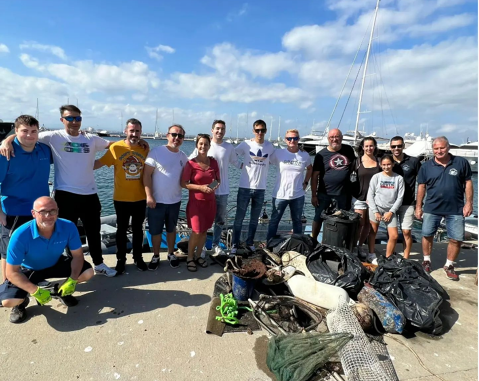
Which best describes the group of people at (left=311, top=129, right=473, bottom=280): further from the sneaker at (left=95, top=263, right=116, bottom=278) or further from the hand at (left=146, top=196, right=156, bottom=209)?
the sneaker at (left=95, top=263, right=116, bottom=278)

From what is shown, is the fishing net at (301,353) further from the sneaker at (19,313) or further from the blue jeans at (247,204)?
the sneaker at (19,313)

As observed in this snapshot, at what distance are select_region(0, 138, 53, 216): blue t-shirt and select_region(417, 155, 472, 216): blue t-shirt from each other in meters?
4.98

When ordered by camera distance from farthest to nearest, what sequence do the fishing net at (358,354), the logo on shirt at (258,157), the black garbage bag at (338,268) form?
the logo on shirt at (258,157), the black garbage bag at (338,268), the fishing net at (358,354)

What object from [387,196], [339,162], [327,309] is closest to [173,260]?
[327,309]

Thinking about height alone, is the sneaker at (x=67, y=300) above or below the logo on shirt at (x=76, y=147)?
below

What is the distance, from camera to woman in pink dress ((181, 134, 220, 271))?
3.57 m

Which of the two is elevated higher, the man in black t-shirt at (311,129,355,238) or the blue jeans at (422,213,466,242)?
the man in black t-shirt at (311,129,355,238)

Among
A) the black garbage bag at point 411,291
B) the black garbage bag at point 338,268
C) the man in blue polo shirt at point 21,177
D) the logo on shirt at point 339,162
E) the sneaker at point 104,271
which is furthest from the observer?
the logo on shirt at point 339,162

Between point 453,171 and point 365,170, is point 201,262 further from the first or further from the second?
point 453,171

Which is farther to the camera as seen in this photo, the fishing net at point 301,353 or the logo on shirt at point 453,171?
the logo on shirt at point 453,171

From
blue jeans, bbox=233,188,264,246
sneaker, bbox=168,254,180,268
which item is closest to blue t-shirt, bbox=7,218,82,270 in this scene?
sneaker, bbox=168,254,180,268

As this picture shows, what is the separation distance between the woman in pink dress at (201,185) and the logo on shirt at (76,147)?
115cm

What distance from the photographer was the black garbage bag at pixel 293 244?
3852mm

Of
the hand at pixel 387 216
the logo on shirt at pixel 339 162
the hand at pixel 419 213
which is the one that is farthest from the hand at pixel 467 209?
the logo on shirt at pixel 339 162
